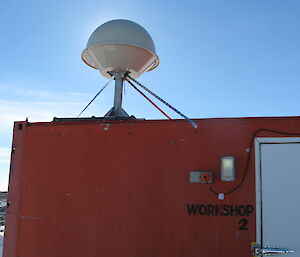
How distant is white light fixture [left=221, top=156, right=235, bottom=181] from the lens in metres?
4.67

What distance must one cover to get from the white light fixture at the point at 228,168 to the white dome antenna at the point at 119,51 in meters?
2.34

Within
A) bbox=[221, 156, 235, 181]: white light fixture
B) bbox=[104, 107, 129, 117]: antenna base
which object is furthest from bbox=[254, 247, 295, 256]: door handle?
bbox=[104, 107, 129, 117]: antenna base

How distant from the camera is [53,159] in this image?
213 inches

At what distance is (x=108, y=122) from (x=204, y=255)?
86.8 inches

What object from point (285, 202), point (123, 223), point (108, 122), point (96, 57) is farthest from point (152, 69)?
point (285, 202)

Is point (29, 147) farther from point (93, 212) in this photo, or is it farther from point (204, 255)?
point (204, 255)

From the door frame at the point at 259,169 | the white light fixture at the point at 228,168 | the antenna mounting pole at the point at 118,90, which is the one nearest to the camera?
the door frame at the point at 259,169

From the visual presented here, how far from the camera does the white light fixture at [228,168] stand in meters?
4.67

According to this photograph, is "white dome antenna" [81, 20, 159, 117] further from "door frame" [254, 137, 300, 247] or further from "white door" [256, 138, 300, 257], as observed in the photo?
"white door" [256, 138, 300, 257]

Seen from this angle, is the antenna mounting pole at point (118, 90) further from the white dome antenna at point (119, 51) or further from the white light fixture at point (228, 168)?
the white light fixture at point (228, 168)

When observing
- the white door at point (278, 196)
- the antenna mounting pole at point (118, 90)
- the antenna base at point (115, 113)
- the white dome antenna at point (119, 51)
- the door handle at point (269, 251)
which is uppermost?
the white dome antenna at point (119, 51)

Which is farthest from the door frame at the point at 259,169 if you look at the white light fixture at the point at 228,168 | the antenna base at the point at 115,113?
the antenna base at the point at 115,113

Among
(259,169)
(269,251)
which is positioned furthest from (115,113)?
(269,251)

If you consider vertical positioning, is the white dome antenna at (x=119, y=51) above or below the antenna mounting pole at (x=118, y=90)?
above
